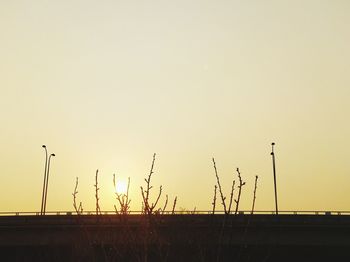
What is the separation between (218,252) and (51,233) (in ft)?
153

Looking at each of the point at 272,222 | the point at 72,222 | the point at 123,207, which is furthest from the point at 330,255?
the point at 123,207

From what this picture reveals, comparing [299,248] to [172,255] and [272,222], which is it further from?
[172,255]

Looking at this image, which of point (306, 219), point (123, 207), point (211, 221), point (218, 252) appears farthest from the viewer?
point (306, 219)

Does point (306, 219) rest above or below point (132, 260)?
above

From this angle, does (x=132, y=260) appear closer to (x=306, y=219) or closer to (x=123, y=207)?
(x=123, y=207)

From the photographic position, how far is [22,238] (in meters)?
50.2

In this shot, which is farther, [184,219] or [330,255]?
[330,255]

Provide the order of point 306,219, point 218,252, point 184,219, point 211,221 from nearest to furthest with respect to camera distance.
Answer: point 218,252, point 211,221, point 184,219, point 306,219

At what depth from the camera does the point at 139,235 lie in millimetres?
7309

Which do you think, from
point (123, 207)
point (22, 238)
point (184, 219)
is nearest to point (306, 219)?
point (22, 238)

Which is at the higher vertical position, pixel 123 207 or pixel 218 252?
pixel 123 207

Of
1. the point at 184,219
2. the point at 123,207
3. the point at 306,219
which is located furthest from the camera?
the point at 306,219

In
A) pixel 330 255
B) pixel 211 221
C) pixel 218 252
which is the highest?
pixel 330 255

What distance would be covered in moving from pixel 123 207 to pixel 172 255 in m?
1.53
